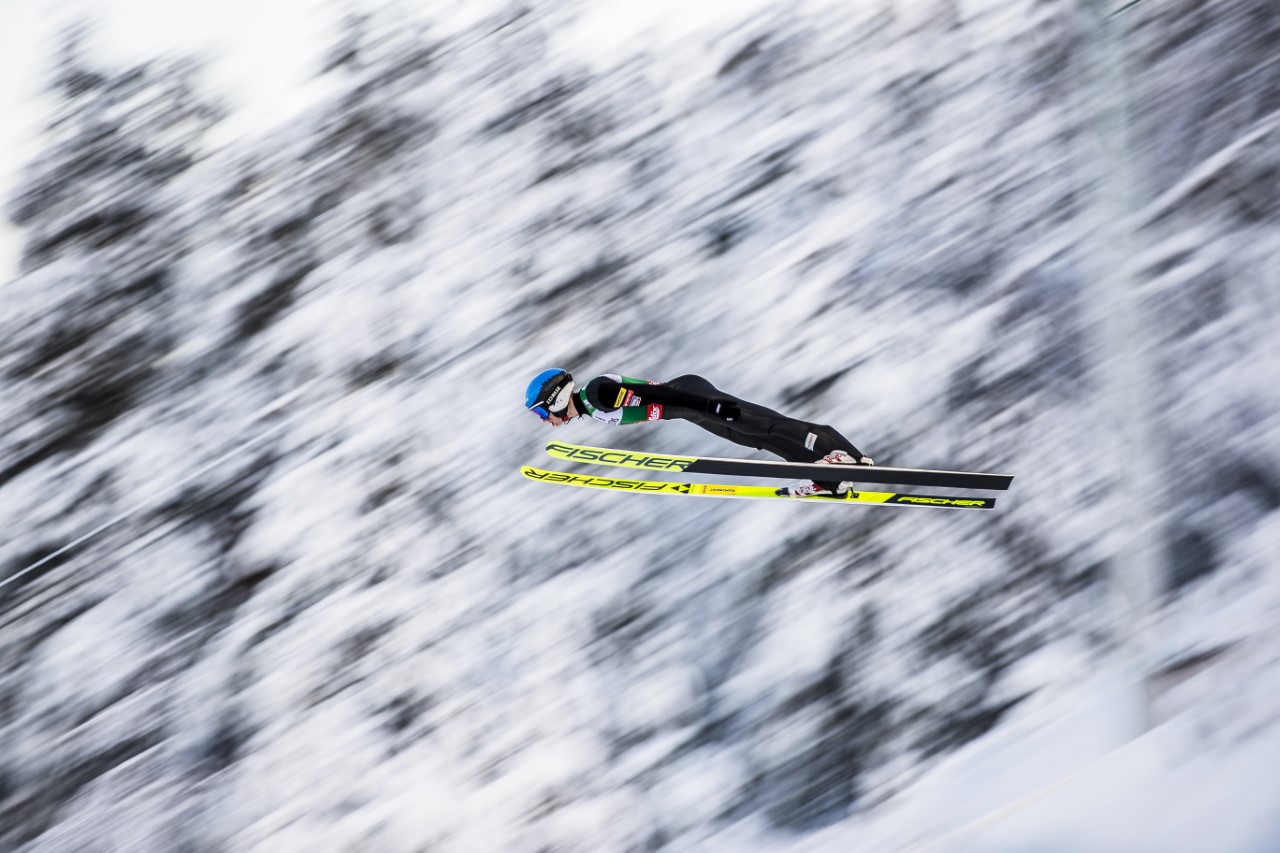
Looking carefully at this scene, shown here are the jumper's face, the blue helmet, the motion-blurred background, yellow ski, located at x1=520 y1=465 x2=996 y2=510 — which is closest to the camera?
the blue helmet

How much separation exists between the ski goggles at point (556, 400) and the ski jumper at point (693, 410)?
0.08 metres

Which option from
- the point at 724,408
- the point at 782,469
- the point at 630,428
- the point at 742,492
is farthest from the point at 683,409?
the point at 630,428

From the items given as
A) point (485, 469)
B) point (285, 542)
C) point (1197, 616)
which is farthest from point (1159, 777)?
point (285, 542)

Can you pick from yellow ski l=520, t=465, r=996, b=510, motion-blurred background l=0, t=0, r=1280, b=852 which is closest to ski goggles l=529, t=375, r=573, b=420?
yellow ski l=520, t=465, r=996, b=510

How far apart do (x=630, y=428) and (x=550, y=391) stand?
4.10 feet

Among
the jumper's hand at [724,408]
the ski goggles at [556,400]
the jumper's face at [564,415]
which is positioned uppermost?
the ski goggles at [556,400]

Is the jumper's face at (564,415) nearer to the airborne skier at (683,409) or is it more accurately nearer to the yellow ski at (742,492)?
the airborne skier at (683,409)

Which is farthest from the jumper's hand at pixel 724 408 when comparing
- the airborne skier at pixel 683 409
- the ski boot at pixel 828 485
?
the ski boot at pixel 828 485

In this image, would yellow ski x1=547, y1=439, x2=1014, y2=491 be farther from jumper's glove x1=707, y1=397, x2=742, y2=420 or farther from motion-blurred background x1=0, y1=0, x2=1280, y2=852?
motion-blurred background x1=0, y1=0, x2=1280, y2=852

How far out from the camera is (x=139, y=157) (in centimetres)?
697

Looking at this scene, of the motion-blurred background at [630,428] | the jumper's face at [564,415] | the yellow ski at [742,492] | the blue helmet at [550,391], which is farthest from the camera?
the motion-blurred background at [630,428]

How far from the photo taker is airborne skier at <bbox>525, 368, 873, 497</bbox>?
4812mm

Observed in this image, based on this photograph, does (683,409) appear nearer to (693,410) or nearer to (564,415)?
(693,410)

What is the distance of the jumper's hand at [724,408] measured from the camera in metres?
4.84
